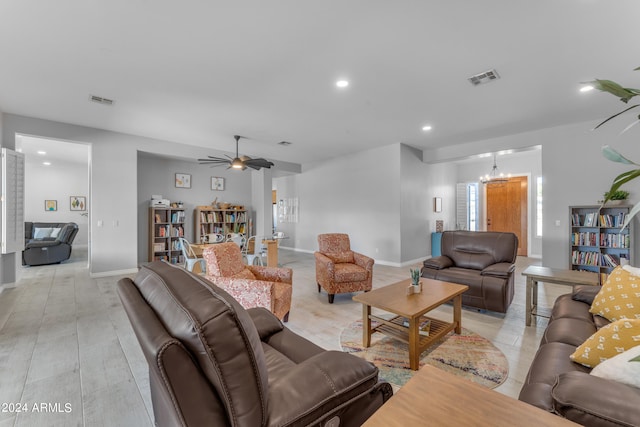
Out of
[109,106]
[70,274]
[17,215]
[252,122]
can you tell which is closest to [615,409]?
[252,122]

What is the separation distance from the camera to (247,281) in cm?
269

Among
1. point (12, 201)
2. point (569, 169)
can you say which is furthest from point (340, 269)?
point (12, 201)

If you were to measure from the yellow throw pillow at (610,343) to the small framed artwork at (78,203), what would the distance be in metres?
11.4

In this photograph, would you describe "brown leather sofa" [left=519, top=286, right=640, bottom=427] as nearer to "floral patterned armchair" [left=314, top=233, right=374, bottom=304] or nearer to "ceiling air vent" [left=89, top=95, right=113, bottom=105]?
"floral patterned armchair" [left=314, top=233, right=374, bottom=304]

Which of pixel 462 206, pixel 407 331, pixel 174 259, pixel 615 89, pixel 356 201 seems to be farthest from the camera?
pixel 462 206

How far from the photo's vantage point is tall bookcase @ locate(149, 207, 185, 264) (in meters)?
6.35

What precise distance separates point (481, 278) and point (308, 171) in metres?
5.77

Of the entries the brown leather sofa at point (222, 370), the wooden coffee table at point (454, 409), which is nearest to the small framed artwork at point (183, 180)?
the brown leather sofa at point (222, 370)

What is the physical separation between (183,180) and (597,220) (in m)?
8.28

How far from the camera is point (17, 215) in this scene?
14.1 feet

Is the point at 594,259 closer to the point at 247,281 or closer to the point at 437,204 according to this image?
the point at 437,204

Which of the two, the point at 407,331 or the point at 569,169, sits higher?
the point at 569,169

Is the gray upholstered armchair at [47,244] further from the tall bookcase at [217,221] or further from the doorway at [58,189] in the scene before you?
the tall bookcase at [217,221]

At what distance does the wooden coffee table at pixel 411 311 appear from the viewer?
2181mm
